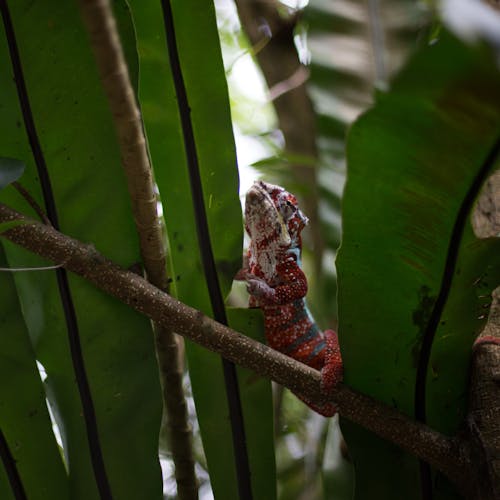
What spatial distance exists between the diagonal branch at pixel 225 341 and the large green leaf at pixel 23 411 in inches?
8.0

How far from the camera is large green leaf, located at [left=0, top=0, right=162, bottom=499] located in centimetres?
109

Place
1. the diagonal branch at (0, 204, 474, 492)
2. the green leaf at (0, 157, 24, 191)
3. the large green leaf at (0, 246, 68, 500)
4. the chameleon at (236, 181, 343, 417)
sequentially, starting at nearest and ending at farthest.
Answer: the green leaf at (0, 157, 24, 191) < the diagonal branch at (0, 204, 474, 492) < the large green leaf at (0, 246, 68, 500) < the chameleon at (236, 181, 343, 417)

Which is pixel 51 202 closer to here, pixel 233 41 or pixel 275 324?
pixel 275 324

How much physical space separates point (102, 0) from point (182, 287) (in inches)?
22.5

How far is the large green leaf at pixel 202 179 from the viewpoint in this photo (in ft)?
3.63

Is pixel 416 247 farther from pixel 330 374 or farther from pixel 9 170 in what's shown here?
pixel 9 170

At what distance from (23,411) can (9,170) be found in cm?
51

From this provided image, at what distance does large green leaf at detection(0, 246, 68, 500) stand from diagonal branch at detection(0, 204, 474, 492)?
0.20m

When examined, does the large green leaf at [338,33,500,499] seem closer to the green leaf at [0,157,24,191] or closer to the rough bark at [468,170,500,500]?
the rough bark at [468,170,500,500]

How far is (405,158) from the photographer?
88 centimetres

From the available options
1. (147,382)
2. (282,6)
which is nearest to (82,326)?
(147,382)

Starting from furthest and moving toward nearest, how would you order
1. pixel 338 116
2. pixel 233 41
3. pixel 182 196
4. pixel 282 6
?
pixel 233 41, pixel 282 6, pixel 338 116, pixel 182 196

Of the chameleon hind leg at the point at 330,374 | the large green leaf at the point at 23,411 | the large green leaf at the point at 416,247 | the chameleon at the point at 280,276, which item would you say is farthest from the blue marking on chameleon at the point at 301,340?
the large green leaf at the point at 23,411

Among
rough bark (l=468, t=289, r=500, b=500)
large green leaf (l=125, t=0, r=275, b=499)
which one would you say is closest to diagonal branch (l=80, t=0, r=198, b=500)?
large green leaf (l=125, t=0, r=275, b=499)
